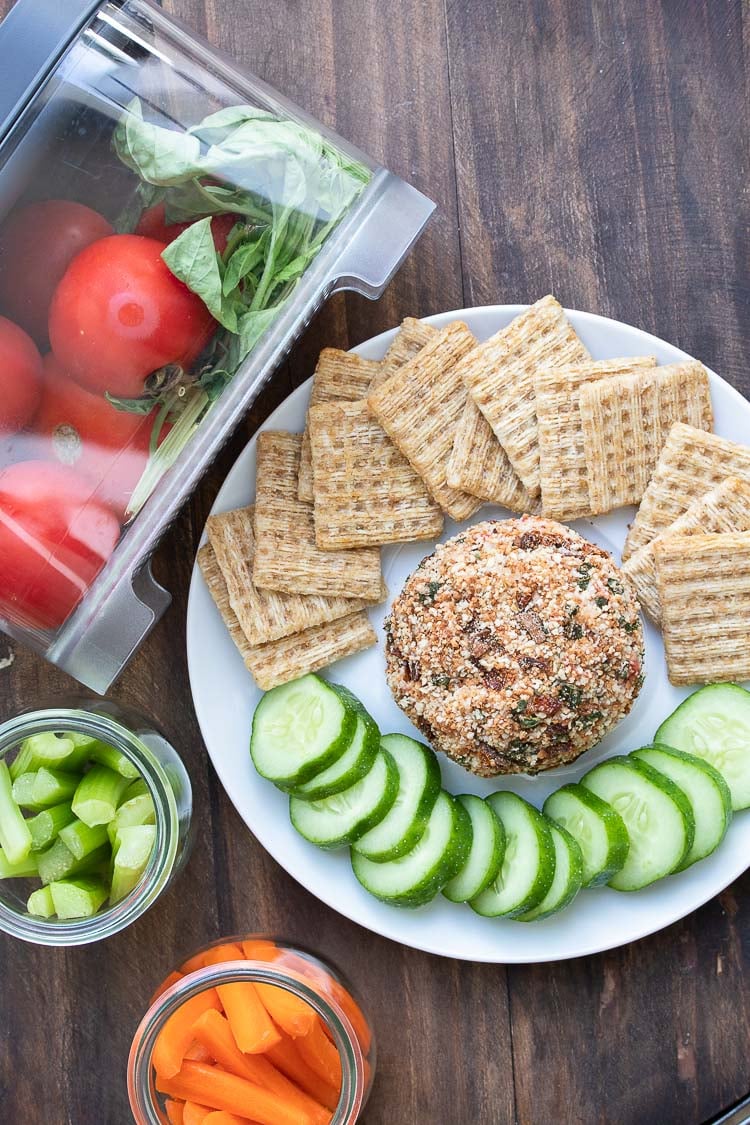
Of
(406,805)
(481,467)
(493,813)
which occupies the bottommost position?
(493,813)

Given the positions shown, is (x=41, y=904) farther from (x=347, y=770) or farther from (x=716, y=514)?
(x=716, y=514)

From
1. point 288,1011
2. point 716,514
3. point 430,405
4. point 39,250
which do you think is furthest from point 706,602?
point 39,250

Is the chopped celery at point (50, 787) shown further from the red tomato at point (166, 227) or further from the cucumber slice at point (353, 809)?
the red tomato at point (166, 227)

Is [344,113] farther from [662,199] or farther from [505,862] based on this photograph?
[505,862]

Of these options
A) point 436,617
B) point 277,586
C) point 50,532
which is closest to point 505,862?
point 436,617

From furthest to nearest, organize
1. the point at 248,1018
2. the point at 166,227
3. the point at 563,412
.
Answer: the point at 563,412, the point at 248,1018, the point at 166,227

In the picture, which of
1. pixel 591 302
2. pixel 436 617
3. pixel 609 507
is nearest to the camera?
pixel 436 617

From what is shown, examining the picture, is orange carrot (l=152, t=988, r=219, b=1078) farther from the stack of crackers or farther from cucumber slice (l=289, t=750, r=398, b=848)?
the stack of crackers
